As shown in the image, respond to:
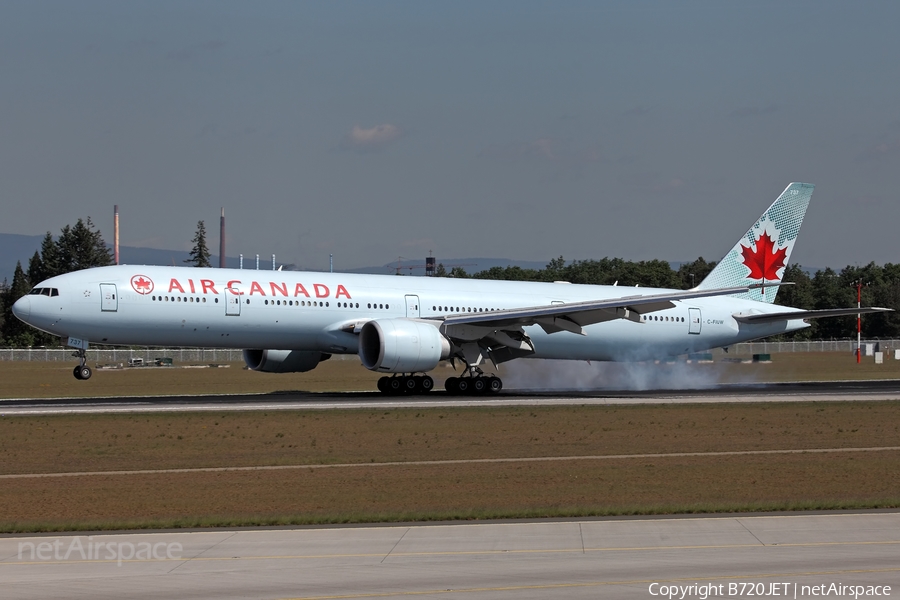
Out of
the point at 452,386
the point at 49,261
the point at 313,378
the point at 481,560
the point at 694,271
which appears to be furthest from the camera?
the point at 694,271

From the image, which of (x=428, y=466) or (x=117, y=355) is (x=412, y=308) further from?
(x=117, y=355)

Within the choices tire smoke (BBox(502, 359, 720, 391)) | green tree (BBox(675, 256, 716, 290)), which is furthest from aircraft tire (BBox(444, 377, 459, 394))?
green tree (BBox(675, 256, 716, 290))

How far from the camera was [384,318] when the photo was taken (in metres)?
38.5

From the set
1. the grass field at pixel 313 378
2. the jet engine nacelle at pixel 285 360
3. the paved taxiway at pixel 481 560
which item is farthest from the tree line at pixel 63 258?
the paved taxiway at pixel 481 560

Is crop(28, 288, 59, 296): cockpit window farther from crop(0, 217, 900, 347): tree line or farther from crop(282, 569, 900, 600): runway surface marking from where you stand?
crop(0, 217, 900, 347): tree line

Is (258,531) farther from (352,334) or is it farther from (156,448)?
(352,334)

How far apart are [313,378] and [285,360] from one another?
484 inches

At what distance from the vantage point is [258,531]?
13.2 meters

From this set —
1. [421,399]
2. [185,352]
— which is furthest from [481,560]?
[185,352]

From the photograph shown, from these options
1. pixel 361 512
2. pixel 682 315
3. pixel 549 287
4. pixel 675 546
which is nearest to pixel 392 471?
pixel 361 512

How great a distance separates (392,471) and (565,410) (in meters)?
13.3

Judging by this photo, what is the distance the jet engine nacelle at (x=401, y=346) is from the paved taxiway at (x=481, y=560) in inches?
869

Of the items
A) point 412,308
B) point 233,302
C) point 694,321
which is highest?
point 233,302

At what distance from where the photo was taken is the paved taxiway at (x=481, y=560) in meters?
10.0
